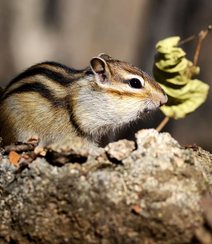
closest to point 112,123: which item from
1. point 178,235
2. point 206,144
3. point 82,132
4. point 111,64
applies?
point 82,132

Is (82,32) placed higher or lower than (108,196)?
higher

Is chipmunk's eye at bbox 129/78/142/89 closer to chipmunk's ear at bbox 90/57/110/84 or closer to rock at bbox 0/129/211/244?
chipmunk's ear at bbox 90/57/110/84

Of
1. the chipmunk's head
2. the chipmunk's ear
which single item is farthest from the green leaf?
the chipmunk's ear

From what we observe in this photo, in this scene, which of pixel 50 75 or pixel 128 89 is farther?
pixel 50 75

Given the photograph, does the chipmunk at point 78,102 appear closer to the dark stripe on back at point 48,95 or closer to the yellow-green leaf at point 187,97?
the dark stripe on back at point 48,95

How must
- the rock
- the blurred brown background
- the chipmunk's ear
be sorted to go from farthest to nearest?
the blurred brown background → the chipmunk's ear → the rock

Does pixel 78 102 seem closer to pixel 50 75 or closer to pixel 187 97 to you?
pixel 50 75

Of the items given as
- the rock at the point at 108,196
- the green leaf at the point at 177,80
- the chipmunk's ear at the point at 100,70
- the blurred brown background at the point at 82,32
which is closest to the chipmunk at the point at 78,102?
the chipmunk's ear at the point at 100,70

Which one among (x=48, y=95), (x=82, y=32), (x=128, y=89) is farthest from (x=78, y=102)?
(x=82, y=32)
